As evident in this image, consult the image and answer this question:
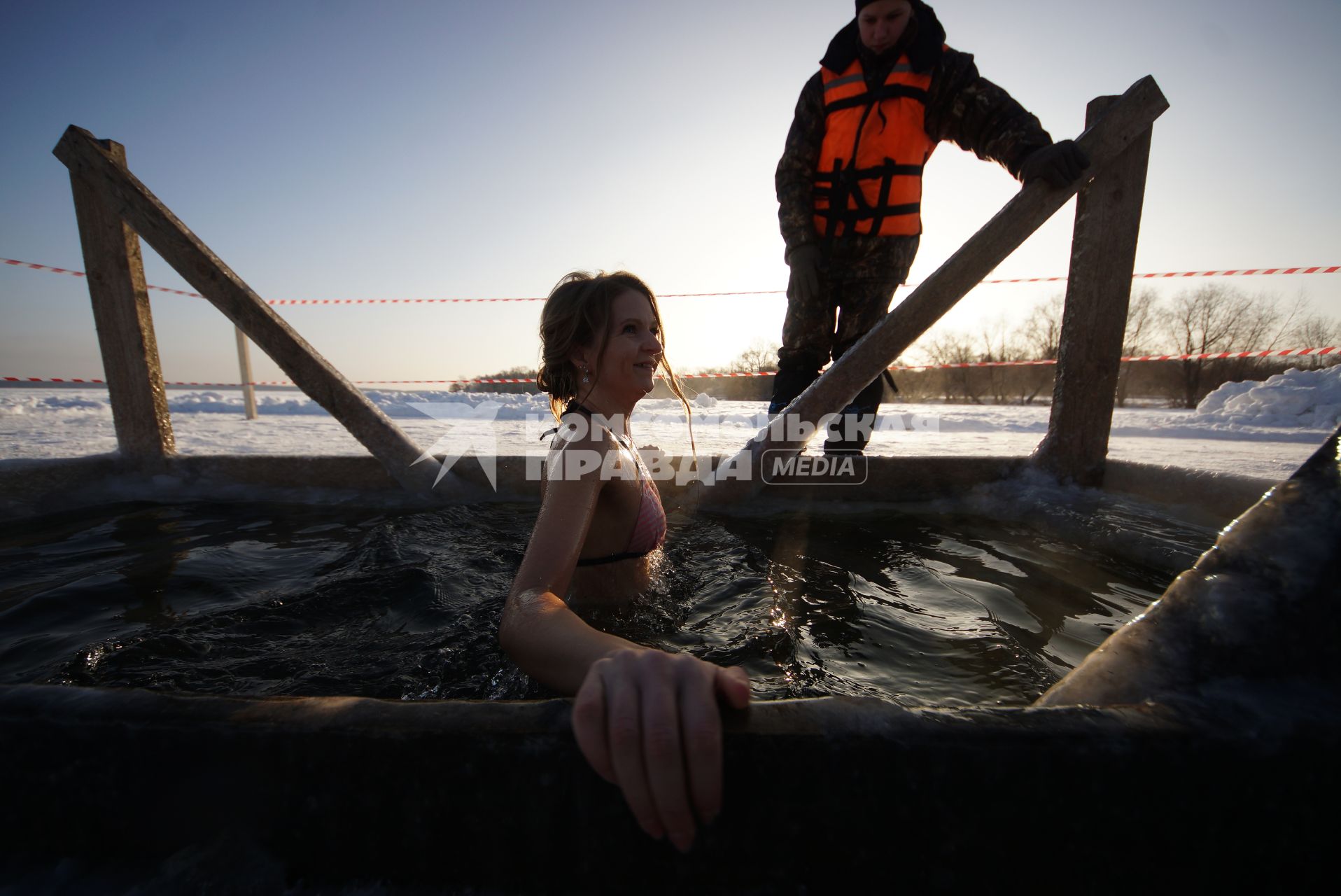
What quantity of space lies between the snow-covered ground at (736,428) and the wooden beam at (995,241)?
117 centimetres

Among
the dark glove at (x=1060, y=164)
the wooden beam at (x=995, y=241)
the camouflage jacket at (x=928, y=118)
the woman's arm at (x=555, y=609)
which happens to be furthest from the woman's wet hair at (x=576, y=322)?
the dark glove at (x=1060, y=164)

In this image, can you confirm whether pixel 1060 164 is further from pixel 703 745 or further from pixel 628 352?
pixel 703 745

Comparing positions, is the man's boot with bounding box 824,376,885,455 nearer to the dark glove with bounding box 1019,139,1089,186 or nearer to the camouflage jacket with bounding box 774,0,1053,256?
the camouflage jacket with bounding box 774,0,1053,256

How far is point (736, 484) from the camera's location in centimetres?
273

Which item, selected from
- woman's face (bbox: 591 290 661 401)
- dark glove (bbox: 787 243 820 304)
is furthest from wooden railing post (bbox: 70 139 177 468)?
dark glove (bbox: 787 243 820 304)

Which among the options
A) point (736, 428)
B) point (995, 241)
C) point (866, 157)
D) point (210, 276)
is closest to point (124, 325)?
point (210, 276)

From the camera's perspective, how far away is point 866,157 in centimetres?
291

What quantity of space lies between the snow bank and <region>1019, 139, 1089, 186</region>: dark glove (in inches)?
220

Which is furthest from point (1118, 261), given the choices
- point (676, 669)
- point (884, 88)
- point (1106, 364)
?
point (676, 669)

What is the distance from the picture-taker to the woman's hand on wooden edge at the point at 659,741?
1.77 ft

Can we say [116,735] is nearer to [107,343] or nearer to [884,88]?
[107,343]

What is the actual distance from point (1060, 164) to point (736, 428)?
15.0ft

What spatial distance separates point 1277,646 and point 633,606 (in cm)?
138

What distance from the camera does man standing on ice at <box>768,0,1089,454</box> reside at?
273 cm
